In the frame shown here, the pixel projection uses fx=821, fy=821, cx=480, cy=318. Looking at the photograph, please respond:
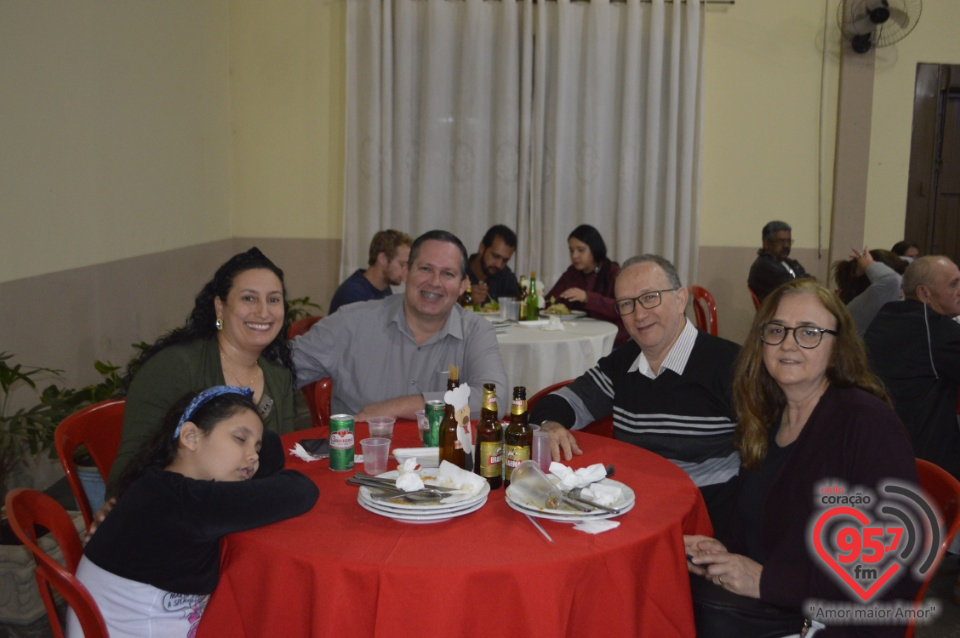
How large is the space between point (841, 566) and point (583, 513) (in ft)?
1.91

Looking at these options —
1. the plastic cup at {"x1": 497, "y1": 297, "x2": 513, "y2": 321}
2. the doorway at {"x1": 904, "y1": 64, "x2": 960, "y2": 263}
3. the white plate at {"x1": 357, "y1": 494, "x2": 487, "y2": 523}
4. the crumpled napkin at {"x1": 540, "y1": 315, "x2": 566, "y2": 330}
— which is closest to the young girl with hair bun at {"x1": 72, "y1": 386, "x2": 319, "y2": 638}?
the white plate at {"x1": 357, "y1": 494, "x2": 487, "y2": 523}

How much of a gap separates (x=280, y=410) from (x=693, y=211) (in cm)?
496

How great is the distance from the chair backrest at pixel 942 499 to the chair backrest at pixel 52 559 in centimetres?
172

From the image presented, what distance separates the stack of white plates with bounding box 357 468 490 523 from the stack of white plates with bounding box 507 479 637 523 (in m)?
0.07

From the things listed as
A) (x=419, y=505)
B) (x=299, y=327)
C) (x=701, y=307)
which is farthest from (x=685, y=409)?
(x=701, y=307)

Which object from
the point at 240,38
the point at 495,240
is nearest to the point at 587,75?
the point at 495,240

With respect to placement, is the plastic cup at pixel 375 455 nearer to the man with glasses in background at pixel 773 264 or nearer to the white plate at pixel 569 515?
the white plate at pixel 569 515

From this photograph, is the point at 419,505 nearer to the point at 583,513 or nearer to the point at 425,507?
the point at 425,507

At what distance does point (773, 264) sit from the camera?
5.85 m

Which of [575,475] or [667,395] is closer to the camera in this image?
[575,475]

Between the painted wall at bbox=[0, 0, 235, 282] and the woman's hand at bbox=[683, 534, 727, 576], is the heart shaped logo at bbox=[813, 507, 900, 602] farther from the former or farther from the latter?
the painted wall at bbox=[0, 0, 235, 282]

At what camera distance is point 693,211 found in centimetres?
679

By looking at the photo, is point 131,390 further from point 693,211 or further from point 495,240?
point 693,211
